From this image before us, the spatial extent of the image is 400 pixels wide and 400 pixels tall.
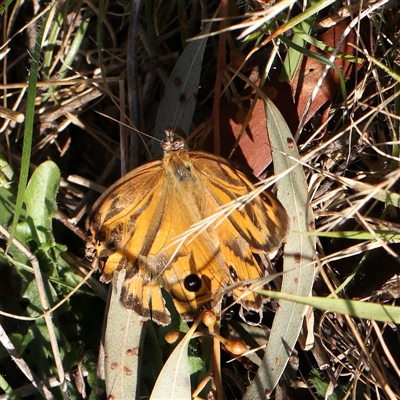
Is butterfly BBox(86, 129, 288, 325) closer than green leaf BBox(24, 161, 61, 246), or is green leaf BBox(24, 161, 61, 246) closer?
butterfly BBox(86, 129, 288, 325)

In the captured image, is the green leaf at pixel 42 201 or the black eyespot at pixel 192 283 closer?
the black eyespot at pixel 192 283

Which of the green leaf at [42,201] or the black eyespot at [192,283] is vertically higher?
the green leaf at [42,201]

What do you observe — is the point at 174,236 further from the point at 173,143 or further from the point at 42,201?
the point at 42,201

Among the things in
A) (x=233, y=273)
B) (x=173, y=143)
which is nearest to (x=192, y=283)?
(x=233, y=273)

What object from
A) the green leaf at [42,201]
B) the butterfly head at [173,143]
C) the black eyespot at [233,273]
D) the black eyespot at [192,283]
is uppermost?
the butterfly head at [173,143]

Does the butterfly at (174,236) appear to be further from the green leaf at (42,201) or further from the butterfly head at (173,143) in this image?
the green leaf at (42,201)

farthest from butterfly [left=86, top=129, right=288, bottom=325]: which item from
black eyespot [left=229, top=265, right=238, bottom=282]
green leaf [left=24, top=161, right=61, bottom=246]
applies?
green leaf [left=24, top=161, right=61, bottom=246]

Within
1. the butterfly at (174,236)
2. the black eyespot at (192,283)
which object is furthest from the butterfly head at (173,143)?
the black eyespot at (192,283)

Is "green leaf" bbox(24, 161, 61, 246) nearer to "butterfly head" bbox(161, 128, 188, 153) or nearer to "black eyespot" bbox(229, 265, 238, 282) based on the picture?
"butterfly head" bbox(161, 128, 188, 153)
